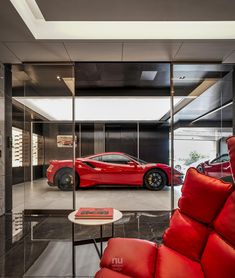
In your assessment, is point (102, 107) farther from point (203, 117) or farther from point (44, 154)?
point (203, 117)

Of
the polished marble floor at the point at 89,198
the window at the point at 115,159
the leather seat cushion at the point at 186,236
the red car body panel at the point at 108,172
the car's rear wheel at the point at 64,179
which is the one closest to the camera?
the leather seat cushion at the point at 186,236

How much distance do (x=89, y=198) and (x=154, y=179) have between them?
1822 mm

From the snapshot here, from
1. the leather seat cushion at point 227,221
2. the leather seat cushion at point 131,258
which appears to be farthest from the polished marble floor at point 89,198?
the leather seat cushion at point 227,221

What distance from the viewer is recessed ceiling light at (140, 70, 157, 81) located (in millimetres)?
3969

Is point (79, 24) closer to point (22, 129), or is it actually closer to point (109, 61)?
point (109, 61)

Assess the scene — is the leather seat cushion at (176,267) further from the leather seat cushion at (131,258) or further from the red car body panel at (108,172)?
the red car body panel at (108,172)

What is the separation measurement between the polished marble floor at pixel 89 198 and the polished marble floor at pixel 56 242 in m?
0.42

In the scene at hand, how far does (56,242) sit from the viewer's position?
254 cm

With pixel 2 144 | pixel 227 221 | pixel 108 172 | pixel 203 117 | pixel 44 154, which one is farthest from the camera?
pixel 203 117

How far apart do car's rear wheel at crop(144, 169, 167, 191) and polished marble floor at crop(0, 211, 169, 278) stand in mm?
2004

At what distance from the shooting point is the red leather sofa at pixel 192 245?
1.12 metres

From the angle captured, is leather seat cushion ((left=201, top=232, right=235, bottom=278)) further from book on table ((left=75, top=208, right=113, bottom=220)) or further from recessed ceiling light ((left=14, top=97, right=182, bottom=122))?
recessed ceiling light ((left=14, top=97, right=182, bottom=122))

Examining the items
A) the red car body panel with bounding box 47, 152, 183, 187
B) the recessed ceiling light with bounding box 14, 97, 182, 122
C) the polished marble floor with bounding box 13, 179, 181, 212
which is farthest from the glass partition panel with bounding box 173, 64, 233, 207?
the red car body panel with bounding box 47, 152, 183, 187

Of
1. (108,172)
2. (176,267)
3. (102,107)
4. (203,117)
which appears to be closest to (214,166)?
(203,117)
